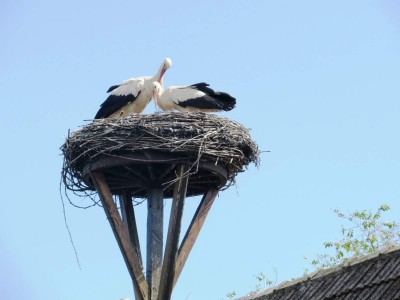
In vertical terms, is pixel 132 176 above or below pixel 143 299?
above

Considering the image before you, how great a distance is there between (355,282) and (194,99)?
6.23 metres

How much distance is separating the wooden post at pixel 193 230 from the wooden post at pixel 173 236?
37 centimetres

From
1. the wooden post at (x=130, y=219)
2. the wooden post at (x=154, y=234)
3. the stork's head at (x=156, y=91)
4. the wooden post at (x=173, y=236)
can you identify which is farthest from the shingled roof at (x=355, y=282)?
the stork's head at (x=156, y=91)

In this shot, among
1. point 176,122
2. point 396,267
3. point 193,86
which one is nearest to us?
point 396,267

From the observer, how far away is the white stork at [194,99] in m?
14.3

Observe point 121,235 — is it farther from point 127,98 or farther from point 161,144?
point 127,98

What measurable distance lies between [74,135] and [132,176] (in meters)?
0.96

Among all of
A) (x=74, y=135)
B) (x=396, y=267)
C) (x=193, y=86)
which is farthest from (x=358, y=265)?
(x=193, y=86)

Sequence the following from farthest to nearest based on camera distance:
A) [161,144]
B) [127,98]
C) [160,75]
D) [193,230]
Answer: [160,75], [127,98], [193,230], [161,144]

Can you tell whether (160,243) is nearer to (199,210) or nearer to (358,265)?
(199,210)

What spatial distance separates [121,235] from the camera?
12609 millimetres

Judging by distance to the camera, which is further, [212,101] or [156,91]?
[156,91]

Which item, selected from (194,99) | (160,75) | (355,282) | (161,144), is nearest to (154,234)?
(161,144)

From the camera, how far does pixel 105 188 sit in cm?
1271
